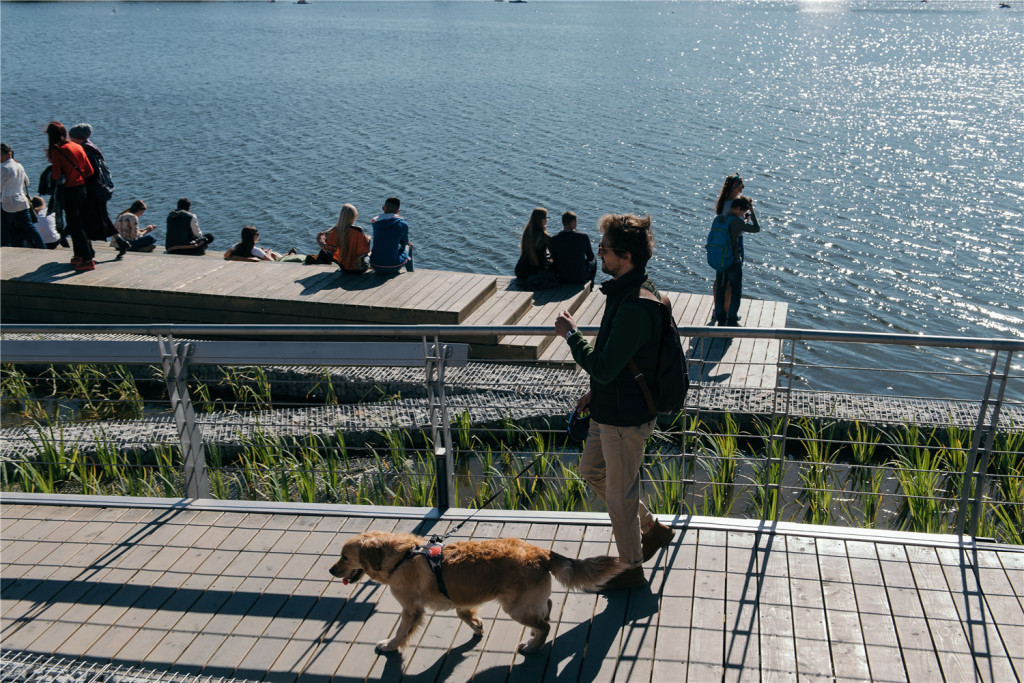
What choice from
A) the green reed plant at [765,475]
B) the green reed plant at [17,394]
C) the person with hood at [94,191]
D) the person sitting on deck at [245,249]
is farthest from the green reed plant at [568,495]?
the person with hood at [94,191]

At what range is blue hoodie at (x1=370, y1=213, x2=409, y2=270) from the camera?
11.6m

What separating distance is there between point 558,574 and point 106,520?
10.4ft

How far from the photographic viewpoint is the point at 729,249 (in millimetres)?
9797

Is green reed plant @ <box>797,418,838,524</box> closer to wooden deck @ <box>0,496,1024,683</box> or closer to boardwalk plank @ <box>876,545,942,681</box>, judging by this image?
boardwalk plank @ <box>876,545,942,681</box>

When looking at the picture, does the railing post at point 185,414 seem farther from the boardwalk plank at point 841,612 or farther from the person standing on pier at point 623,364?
the boardwalk plank at point 841,612

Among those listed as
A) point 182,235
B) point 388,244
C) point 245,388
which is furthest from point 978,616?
point 182,235

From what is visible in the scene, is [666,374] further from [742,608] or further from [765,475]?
[765,475]

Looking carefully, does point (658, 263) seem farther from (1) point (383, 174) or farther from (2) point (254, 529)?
(2) point (254, 529)

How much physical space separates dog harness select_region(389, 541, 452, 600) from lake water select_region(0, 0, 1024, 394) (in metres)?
9.29

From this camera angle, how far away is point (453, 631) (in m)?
4.46

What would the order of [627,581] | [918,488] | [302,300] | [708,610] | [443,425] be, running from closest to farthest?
[708,610] < [627,581] < [443,425] < [918,488] < [302,300]

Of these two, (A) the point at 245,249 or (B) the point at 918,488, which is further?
(A) the point at 245,249

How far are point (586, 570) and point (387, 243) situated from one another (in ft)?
26.6

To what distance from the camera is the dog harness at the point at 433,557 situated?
411cm
